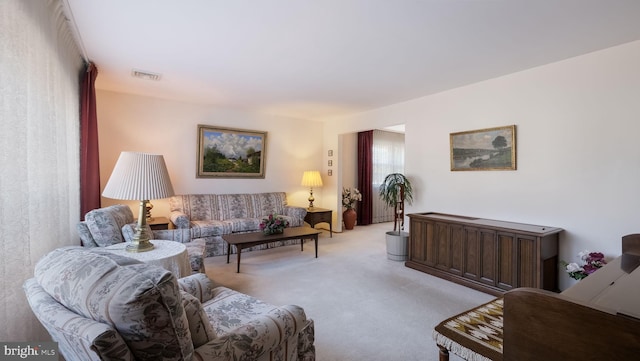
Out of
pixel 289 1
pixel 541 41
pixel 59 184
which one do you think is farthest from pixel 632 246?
pixel 59 184

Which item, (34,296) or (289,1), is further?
(289,1)

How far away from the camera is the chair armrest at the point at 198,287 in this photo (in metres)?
1.79

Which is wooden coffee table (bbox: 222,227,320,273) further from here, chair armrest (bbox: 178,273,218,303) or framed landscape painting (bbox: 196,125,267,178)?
chair armrest (bbox: 178,273,218,303)

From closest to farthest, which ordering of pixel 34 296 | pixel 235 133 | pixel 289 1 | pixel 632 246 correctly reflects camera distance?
pixel 34 296, pixel 632 246, pixel 289 1, pixel 235 133

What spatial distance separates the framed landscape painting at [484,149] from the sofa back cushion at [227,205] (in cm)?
332

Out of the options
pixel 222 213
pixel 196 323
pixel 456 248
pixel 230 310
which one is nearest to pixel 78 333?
pixel 196 323

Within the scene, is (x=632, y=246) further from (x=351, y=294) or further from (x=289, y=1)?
(x=289, y=1)

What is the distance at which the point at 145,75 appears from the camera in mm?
3660

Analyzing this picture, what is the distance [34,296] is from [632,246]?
10.7ft

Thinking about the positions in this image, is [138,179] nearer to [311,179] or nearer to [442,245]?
[442,245]

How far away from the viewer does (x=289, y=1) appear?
2.08 metres

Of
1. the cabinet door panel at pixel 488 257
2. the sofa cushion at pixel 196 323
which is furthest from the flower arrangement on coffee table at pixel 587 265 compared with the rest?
the sofa cushion at pixel 196 323

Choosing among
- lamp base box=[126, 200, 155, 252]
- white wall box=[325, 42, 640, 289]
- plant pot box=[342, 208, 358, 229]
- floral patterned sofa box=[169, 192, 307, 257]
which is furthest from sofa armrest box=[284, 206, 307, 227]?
lamp base box=[126, 200, 155, 252]

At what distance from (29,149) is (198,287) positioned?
4.02 feet
